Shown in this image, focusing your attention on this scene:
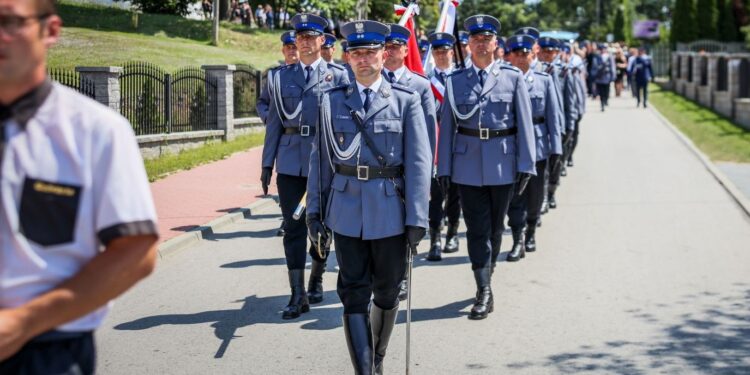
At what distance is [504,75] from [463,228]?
188 inches

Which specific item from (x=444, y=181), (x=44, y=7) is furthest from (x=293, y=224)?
(x=44, y=7)

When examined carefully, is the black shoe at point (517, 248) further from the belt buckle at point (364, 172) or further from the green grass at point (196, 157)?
→ the green grass at point (196, 157)

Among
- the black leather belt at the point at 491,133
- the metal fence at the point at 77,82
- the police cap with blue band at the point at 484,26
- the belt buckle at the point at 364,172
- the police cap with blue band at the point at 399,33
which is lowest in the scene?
the belt buckle at the point at 364,172

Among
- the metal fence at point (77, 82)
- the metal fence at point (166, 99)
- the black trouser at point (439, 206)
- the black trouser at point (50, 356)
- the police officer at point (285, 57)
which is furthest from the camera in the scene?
the metal fence at point (166, 99)

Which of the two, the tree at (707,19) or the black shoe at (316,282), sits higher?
the tree at (707,19)

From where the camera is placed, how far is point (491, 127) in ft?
27.3

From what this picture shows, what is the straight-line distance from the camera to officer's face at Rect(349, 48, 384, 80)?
5.85 metres

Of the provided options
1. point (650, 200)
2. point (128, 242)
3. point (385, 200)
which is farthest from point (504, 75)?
point (650, 200)

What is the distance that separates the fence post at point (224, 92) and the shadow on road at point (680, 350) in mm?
16088

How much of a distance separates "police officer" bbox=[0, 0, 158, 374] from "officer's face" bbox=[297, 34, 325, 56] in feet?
18.1

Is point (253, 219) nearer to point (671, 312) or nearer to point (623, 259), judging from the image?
point (623, 259)

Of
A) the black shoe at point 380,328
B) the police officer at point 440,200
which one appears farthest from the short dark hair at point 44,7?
the police officer at point 440,200

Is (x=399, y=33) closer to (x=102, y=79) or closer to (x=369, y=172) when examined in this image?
(x=369, y=172)

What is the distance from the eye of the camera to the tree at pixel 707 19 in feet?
180
